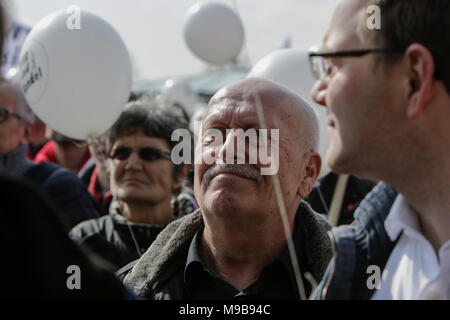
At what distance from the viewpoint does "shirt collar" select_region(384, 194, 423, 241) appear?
1416 millimetres

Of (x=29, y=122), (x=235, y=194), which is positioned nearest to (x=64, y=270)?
(x=235, y=194)

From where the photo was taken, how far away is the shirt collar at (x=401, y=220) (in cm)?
142

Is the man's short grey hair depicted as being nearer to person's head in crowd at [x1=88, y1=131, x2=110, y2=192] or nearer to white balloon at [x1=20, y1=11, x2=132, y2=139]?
white balloon at [x1=20, y1=11, x2=132, y2=139]

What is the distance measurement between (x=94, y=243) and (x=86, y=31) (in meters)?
1.33

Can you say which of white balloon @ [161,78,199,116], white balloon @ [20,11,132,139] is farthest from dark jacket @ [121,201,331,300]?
white balloon @ [161,78,199,116]

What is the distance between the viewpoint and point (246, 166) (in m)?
2.12

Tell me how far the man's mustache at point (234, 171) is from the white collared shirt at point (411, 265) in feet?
2.33

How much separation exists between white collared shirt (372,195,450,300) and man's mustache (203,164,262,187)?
0.71 metres

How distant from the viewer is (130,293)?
3.90 ft

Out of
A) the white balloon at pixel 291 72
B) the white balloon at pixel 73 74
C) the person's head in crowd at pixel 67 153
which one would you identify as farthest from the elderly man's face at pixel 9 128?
the white balloon at pixel 291 72

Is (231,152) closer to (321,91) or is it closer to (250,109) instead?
(250,109)

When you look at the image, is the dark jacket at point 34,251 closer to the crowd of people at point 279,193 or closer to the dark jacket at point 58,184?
the crowd of people at point 279,193
